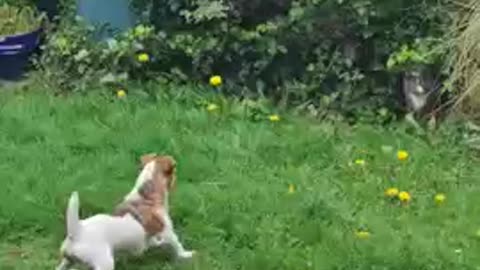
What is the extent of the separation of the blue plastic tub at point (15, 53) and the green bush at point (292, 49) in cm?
18

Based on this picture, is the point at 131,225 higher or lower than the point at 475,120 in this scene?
higher

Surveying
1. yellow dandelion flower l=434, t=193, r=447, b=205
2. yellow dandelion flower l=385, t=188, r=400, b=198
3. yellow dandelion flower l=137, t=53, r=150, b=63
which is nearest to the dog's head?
yellow dandelion flower l=385, t=188, r=400, b=198

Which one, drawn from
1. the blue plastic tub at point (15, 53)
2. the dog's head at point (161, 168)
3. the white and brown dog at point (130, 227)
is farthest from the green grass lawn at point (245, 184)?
the blue plastic tub at point (15, 53)

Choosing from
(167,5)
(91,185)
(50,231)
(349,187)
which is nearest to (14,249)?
(50,231)

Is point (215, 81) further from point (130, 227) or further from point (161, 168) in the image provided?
point (130, 227)

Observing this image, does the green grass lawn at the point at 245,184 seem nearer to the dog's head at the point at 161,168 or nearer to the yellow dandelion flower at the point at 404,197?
the yellow dandelion flower at the point at 404,197

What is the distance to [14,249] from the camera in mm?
4586

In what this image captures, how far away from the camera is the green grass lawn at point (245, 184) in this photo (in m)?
4.51

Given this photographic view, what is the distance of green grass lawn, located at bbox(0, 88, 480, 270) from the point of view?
178 inches

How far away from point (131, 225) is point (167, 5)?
2.88 m

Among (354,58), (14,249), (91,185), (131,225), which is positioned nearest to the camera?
(131,225)

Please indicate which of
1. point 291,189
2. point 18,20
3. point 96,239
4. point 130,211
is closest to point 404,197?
point 291,189

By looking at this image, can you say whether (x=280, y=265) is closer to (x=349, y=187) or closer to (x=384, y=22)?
(x=349, y=187)

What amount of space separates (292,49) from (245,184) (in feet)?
5.43
